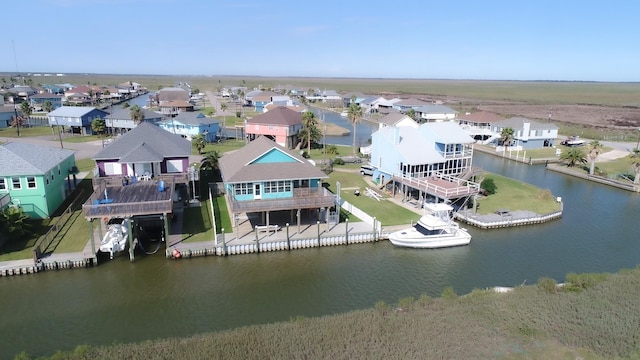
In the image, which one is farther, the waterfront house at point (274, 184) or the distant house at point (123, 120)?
the distant house at point (123, 120)

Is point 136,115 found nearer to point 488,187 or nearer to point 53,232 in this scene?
point 53,232

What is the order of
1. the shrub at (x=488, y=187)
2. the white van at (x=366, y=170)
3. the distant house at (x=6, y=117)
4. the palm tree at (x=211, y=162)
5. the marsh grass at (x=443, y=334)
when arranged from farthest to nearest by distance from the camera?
the distant house at (x=6, y=117) < the white van at (x=366, y=170) < the palm tree at (x=211, y=162) < the shrub at (x=488, y=187) < the marsh grass at (x=443, y=334)

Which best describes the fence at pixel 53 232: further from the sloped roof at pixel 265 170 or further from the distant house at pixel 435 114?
the distant house at pixel 435 114

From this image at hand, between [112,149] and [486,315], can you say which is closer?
[486,315]

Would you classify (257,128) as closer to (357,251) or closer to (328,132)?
(328,132)

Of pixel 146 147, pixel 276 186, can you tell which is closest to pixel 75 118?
Result: pixel 146 147

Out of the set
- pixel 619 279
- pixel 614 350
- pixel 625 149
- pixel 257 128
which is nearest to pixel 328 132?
pixel 257 128

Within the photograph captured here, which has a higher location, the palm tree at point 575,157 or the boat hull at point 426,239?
the palm tree at point 575,157

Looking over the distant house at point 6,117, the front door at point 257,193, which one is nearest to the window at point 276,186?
the front door at point 257,193

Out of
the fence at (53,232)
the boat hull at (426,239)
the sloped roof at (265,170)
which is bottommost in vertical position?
the boat hull at (426,239)
